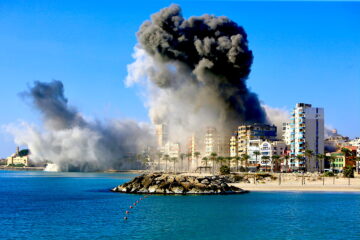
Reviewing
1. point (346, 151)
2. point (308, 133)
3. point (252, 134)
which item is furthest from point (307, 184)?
point (252, 134)

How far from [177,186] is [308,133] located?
8063cm

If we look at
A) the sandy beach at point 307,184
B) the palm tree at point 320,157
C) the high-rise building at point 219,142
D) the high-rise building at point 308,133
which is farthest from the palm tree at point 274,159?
the high-rise building at point 219,142

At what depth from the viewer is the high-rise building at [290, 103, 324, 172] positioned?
160500mm

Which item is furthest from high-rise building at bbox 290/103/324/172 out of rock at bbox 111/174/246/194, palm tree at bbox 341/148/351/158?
rock at bbox 111/174/246/194

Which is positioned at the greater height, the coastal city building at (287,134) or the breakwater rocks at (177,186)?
the coastal city building at (287,134)

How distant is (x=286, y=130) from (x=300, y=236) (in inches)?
5266

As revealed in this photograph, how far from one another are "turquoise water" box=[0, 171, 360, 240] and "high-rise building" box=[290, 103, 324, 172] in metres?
72.6

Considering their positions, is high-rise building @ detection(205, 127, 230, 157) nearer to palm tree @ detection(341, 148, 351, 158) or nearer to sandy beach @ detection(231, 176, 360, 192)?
palm tree @ detection(341, 148, 351, 158)

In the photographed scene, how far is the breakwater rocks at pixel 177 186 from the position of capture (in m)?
91.0

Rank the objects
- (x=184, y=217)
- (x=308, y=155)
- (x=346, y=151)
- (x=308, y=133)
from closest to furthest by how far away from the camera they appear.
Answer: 1. (x=184, y=217)
2. (x=308, y=155)
3. (x=346, y=151)
4. (x=308, y=133)

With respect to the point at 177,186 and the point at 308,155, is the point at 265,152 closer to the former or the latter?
the point at 308,155

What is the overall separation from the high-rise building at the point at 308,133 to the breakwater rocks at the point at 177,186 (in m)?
68.5

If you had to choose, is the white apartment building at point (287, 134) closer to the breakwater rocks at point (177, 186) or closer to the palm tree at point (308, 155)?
the palm tree at point (308, 155)

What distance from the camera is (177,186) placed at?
91500 millimetres
